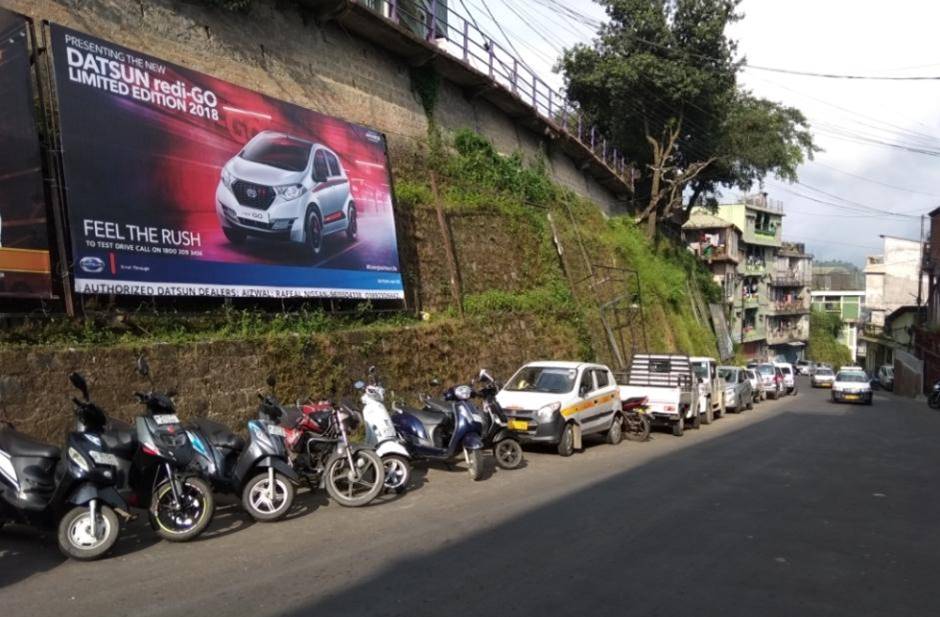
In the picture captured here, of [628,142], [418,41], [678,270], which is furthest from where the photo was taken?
[678,270]

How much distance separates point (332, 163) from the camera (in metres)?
14.1

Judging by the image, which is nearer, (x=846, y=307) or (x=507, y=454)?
(x=507, y=454)

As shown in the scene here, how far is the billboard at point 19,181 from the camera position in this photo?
8.40 m

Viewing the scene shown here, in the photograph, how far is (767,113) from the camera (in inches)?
1388

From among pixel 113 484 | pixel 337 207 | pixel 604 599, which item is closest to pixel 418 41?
pixel 337 207

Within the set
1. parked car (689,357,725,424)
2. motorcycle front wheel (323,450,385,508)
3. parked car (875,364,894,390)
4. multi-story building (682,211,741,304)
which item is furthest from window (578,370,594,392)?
parked car (875,364,894,390)

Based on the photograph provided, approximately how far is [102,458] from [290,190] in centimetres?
736

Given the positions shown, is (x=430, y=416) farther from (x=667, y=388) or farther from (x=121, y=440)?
(x=667, y=388)

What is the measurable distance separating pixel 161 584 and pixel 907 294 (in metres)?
82.5

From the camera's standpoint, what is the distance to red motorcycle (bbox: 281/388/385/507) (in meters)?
8.20

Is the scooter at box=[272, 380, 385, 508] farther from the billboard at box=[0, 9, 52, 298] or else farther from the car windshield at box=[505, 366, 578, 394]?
the car windshield at box=[505, 366, 578, 394]

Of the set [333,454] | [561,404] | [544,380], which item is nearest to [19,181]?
[333,454]

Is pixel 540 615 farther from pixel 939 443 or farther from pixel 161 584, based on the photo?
pixel 939 443

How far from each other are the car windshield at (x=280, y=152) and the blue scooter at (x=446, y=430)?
16.6 feet
